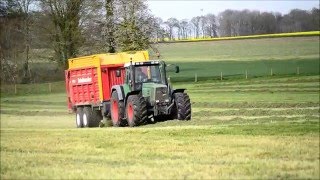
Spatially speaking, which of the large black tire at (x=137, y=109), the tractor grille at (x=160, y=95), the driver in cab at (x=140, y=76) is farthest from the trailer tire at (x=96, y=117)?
the tractor grille at (x=160, y=95)

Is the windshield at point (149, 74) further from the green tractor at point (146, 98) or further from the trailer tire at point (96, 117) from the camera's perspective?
the trailer tire at point (96, 117)

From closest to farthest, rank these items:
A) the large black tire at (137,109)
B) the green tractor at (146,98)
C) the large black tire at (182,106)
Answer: the large black tire at (137,109)
the green tractor at (146,98)
the large black tire at (182,106)

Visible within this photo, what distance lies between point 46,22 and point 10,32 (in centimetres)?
226

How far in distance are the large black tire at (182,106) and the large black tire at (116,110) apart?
1.81m

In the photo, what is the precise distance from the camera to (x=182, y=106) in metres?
17.1

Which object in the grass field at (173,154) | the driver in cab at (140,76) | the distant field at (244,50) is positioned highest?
the distant field at (244,50)

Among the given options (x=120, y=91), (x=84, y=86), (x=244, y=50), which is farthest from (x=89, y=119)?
(x=244, y=50)

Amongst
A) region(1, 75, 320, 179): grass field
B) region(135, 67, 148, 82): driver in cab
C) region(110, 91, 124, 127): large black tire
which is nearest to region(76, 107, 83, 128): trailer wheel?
region(110, 91, 124, 127): large black tire

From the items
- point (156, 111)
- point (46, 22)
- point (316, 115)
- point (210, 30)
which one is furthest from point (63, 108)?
point (316, 115)

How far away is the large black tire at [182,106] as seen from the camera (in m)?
17.1

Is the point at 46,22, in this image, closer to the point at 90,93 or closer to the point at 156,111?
the point at 90,93

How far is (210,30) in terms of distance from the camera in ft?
74.6

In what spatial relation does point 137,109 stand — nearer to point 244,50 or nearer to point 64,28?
point 64,28

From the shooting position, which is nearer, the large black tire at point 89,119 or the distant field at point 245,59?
the large black tire at point 89,119
